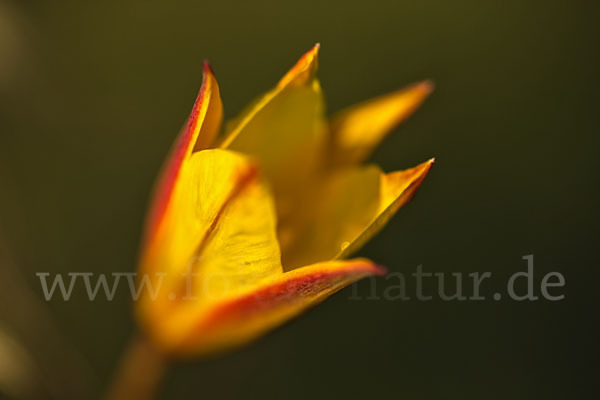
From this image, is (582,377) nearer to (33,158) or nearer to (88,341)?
(88,341)

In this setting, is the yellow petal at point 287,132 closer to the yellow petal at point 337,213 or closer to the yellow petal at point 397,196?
the yellow petal at point 337,213

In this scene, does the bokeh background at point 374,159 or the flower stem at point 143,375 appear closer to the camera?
the flower stem at point 143,375

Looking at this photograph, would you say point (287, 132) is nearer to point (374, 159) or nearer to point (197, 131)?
point (197, 131)

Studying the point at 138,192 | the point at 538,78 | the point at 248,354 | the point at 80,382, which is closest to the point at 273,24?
the point at 138,192

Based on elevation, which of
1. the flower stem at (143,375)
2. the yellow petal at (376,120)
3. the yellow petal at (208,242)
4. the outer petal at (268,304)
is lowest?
the flower stem at (143,375)

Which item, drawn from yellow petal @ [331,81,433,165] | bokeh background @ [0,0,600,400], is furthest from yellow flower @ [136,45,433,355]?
bokeh background @ [0,0,600,400]

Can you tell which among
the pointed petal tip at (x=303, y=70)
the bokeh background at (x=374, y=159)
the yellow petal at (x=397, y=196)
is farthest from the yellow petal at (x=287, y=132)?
the bokeh background at (x=374, y=159)

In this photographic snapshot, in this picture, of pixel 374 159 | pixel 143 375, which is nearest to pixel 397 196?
pixel 143 375
